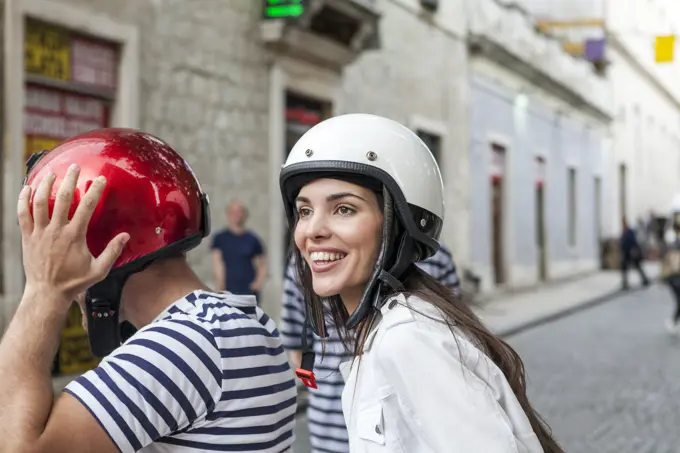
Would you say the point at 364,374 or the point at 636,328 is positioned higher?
the point at 364,374

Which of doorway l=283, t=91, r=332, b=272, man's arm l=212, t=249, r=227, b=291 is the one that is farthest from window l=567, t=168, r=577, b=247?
man's arm l=212, t=249, r=227, b=291

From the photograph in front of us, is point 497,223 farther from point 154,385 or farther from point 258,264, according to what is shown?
point 154,385

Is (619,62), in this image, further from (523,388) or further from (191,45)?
(523,388)

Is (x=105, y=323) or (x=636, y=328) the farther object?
(x=636, y=328)

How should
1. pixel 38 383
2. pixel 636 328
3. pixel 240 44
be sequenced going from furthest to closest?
pixel 636 328, pixel 240 44, pixel 38 383

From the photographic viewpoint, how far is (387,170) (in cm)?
189

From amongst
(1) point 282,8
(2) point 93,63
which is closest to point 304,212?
(2) point 93,63

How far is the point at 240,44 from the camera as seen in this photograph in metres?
11.3

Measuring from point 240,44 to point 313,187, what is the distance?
31.8 feet

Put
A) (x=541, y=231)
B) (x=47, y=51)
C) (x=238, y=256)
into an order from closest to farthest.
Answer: (x=47, y=51) < (x=238, y=256) < (x=541, y=231)

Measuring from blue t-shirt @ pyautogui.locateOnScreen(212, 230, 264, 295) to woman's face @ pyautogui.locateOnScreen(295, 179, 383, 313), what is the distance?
24.8 ft

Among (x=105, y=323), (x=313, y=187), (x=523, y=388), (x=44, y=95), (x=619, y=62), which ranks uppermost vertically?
(x=619, y=62)

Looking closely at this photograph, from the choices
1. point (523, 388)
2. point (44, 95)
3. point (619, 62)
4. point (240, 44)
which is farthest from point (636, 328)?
point (619, 62)

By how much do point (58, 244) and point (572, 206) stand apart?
91.7ft
